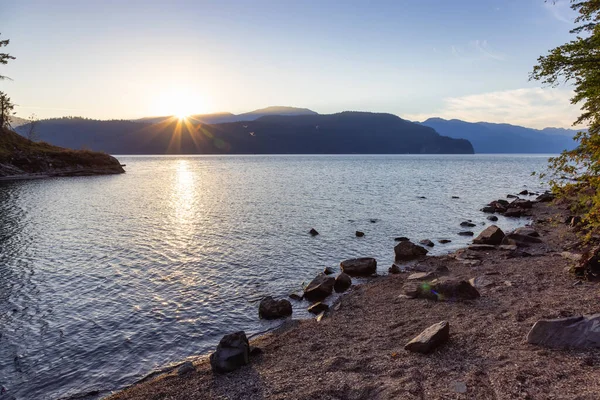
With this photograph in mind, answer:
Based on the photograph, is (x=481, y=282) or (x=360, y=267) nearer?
(x=481, y=282)

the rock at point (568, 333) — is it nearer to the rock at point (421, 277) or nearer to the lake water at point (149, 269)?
the rock at point (421, 277)

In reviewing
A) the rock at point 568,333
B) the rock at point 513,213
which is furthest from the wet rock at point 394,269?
the rock at point 513,213

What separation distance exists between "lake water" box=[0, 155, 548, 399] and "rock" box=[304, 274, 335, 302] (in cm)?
117

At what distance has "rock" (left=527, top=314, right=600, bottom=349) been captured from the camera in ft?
34.5

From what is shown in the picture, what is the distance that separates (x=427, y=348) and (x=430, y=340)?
0.29 m

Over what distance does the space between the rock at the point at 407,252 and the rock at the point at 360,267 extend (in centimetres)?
419

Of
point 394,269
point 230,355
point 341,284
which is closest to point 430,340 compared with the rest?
point 230,355

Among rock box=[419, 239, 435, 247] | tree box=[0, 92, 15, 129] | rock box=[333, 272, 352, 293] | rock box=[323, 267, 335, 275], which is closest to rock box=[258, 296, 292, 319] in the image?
rock box=[333, 272, 352, 293]

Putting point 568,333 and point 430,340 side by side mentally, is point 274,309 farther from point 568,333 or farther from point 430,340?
point 568,333

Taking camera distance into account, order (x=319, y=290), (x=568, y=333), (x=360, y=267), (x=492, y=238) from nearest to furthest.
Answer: (x=568, y=333), (x=319, y=290), (x=360, y=267), (x=492, y=238)

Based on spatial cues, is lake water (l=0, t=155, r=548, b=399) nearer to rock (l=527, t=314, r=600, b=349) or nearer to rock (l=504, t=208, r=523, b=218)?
rock (l=504, t=208, r=523, b=218)

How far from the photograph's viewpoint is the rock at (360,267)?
25.8 m

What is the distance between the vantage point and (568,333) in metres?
10.9

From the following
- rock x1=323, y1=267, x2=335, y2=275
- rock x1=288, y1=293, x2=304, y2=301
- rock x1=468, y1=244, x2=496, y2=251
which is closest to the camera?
rock x1=288, y1=293, x2=304, y2=301
